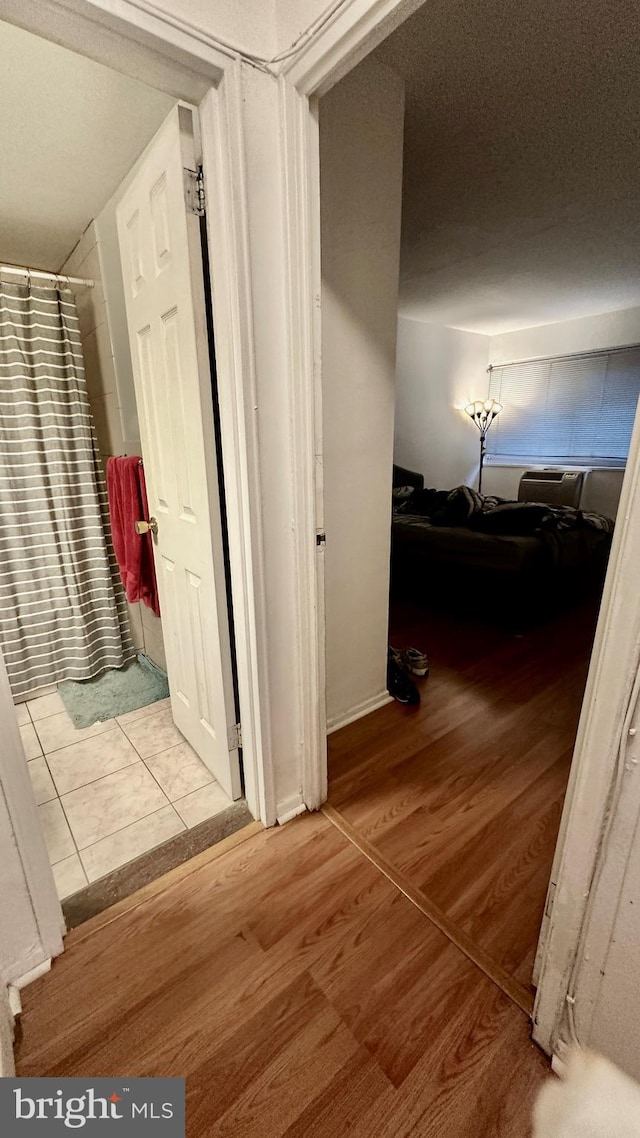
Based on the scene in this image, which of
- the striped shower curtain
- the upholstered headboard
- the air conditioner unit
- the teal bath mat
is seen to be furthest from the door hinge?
the air conditioner unit

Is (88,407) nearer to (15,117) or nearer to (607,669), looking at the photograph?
(15,117)

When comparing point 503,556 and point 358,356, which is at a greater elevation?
point 358,356

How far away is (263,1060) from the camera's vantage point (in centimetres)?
95

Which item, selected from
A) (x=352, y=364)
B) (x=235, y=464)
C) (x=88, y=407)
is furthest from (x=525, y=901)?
(x=88, y=407)

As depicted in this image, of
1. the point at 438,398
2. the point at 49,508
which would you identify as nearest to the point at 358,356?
A: the point at 49,508

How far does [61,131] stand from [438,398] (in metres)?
4.74

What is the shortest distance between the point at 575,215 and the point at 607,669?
3.26 metres

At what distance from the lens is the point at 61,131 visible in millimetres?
1430

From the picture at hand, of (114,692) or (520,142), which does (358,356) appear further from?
(114,692)

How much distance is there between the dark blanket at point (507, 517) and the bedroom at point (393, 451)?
134 mm

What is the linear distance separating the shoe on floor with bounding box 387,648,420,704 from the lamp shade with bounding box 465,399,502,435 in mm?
4689

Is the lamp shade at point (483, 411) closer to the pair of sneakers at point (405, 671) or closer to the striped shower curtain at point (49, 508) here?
the pair of sneakers at point (405, 671)

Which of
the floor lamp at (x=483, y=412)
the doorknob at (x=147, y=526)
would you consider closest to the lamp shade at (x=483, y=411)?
the floor lamp at (x=483, y=412)

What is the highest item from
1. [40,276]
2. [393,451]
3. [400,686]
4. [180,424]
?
[40,276]
